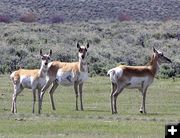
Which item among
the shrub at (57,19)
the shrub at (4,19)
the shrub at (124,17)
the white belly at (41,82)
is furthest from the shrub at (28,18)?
the white belly at (41,82)

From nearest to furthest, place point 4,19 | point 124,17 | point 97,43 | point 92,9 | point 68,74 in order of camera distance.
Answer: point 68,74 → point 97,43 → point 4,19 → point 124,17 → point 92,9

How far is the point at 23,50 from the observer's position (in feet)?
188

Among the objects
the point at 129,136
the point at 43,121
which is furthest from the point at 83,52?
the point at 129,136

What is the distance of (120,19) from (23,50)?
43903mm

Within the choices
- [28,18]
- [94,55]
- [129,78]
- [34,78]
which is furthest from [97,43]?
[34,78]

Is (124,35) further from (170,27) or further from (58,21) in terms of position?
(58,21)

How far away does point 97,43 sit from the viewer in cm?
7006

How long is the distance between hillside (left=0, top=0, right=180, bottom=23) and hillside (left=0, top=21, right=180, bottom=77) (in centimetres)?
958

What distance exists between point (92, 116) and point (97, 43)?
46388 millimetres

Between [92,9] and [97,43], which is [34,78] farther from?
[92,9]

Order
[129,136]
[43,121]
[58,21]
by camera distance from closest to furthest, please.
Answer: [129,136]
[43,121]
[58,21]

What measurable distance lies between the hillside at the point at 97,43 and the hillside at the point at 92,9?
377 inches

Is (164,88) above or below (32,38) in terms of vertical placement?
below

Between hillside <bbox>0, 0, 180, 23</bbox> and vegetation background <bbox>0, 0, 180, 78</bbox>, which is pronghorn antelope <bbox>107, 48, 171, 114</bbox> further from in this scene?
hillside <bbox>0, 0, 180, 23</bbox>
